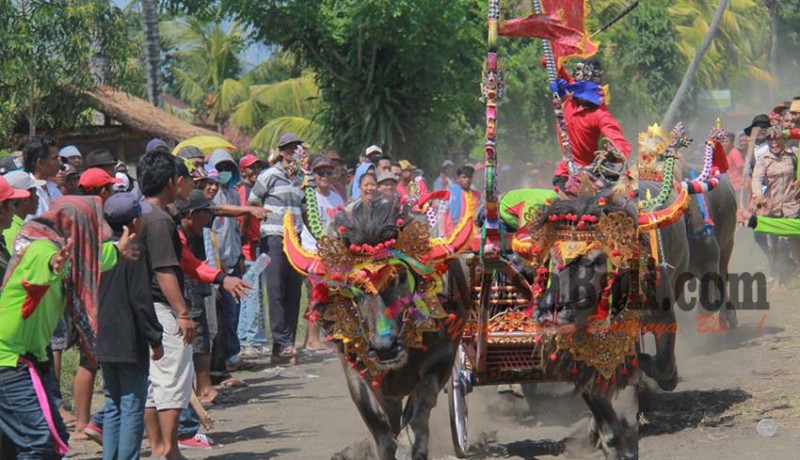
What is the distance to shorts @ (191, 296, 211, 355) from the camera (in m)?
9.49

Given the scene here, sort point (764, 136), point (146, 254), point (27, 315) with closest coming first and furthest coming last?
point (27, 315)
point (146, 254)
point (764, 136)

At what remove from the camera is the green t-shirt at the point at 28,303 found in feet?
19.9

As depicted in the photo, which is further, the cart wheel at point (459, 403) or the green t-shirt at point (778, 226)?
the green t-shirt at point (778, 226)

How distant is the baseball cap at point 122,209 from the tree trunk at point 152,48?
66.2ft

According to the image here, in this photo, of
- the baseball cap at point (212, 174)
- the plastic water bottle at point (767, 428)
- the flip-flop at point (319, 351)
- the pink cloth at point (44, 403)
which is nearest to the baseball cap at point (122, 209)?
the pink cloth at point (44, 403)

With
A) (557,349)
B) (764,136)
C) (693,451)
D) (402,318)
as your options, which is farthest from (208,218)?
(764,136)

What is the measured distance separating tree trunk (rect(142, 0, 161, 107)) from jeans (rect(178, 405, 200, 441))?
61.4 feet

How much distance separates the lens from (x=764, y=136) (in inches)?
664

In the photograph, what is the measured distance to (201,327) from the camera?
9.64 meters

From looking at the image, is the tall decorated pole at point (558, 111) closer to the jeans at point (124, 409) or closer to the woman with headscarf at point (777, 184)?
the jeans at point (124, 409)

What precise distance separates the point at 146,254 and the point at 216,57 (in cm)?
3438

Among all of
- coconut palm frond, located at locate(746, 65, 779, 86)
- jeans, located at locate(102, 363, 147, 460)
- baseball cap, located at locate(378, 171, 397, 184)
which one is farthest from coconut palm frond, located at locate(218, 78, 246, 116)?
jeans, located at locate(102, 363, 147, 460)

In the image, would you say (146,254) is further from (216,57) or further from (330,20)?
(216,57)

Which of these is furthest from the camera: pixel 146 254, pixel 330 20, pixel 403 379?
pixel 330 20
